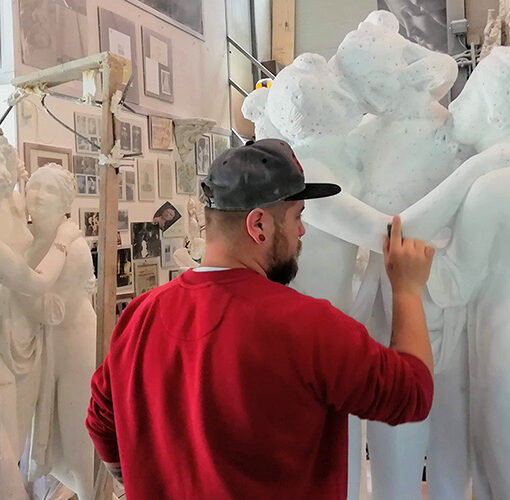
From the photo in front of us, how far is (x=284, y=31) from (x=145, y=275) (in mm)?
2898

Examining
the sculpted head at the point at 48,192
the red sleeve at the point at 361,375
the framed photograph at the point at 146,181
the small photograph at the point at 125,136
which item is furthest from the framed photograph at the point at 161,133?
the red sleeve at the point at 361,375

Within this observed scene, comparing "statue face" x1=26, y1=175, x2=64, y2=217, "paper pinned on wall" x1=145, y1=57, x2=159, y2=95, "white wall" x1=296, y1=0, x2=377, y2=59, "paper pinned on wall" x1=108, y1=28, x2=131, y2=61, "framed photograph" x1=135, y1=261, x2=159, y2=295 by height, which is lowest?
"framed photograph" x1=135, y1=261, x2=159, y2=295

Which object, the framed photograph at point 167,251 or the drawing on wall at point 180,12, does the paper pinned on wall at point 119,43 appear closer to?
the drawing on wall at point 180,12

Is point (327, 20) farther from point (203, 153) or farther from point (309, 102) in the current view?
point (309, 102)

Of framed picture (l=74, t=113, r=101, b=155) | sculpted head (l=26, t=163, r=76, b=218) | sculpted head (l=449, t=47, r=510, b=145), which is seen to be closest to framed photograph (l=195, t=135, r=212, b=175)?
framed picture (l=74, t=113, r=101, b=155)

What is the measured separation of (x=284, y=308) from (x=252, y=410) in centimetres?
16

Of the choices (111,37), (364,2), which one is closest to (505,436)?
(111,37)

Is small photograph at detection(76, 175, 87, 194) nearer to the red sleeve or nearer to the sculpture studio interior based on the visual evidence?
the sculpture studio interior

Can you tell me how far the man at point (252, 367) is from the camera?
90cm

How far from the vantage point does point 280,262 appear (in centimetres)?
101

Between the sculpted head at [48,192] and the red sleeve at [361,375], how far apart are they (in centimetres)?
144

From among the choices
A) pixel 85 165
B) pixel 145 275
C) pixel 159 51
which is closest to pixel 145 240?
pixel 145 275

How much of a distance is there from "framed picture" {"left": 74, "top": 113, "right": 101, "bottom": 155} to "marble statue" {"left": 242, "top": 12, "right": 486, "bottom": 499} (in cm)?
209

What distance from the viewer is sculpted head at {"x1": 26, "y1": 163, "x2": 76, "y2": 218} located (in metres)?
2.06
